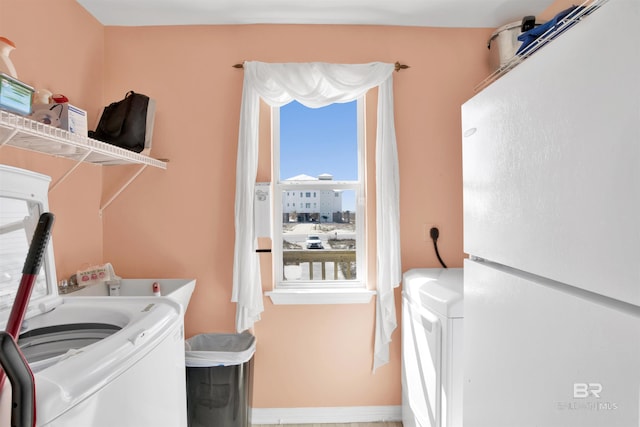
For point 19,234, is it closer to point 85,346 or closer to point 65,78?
point 85,346

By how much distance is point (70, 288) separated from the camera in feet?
6.13

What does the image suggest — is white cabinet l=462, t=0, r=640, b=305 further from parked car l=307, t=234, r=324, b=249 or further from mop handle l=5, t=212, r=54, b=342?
parked car l=307, t=234, r=324, b=249

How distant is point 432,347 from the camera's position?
1675 millimetres

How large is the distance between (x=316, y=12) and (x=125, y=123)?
4.37 ft

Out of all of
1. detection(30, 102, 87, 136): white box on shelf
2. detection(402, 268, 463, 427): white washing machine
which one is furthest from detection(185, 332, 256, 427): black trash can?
detection(30, 102, 87, 136): white box on shelf

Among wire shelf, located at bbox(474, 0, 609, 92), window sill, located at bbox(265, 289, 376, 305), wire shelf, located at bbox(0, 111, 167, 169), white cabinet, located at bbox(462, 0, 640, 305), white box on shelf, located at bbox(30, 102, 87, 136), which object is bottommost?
window sill, located at bbox(265, 289, 376, 305)

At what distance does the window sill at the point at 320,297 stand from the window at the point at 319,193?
0.43ft

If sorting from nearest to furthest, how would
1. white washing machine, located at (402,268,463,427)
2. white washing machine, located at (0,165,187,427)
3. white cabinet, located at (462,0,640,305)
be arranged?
white cabinet, located at (462,0,640,305)
white washing machine, located at (0,165,187,427)
white washing machine, located at (402,268,463,427)

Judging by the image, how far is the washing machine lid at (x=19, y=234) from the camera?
110 centimetres

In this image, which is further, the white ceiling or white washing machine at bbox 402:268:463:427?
the white ceiling

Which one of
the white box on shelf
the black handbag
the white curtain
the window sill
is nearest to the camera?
the white box on shelf

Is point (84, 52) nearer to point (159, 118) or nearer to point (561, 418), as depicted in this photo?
point (159, 118)

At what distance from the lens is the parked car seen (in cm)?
249

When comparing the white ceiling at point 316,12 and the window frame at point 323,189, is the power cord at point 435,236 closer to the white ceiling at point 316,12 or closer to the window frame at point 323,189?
the window frame at point 323,189
